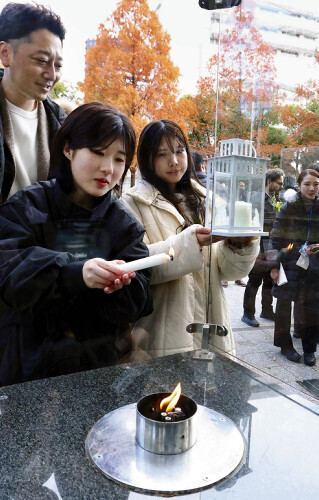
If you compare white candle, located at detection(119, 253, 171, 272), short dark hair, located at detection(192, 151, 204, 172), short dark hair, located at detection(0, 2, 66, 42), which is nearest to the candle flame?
white candle, located at detection(119, 253, 171, 272)

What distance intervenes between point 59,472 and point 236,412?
1.42 feet

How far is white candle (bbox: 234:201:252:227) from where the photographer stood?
1.27 metres

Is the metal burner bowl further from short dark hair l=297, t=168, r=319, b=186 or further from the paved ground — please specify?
short dark hair l=297, t=168, r=319, b=186

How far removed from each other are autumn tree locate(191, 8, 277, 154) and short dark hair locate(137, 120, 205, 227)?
0.57 feet

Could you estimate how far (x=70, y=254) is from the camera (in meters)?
1.17

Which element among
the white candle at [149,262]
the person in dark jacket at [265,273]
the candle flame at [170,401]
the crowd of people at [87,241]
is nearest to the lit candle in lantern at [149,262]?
the white candle at [149,262]

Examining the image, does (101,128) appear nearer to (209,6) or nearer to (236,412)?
(209,6)

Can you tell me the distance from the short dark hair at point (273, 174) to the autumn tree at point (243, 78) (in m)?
0.14

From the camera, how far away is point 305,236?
1.26m

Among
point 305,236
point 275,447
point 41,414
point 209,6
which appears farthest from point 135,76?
point 275,447

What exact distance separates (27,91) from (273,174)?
0.85m

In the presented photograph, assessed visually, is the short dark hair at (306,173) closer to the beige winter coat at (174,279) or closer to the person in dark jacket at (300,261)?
the person in dark jacket at (300,261)

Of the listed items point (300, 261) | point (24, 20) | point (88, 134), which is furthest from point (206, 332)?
point (24, 20)

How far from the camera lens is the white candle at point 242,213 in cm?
127
